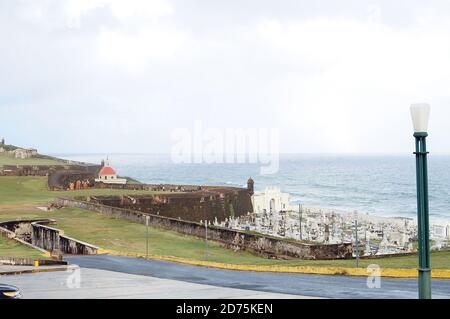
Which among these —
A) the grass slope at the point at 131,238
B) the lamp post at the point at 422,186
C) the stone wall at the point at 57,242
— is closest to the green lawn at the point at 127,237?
the grass slope at the point at 131,238

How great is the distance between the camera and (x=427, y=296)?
8.60 meters

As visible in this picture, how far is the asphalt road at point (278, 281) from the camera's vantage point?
11.8 metres

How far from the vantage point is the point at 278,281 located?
13883mm

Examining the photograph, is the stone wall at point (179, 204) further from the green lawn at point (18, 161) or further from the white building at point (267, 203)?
the white building at point (267, 203)

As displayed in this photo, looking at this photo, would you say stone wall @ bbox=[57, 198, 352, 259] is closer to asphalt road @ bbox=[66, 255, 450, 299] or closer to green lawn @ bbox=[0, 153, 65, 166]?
asphalt road @ bbox=[66, 255, 450, 299]

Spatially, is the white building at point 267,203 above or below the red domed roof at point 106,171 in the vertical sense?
below

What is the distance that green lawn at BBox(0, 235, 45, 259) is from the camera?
61.2ft

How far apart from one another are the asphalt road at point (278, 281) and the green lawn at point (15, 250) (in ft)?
4.53

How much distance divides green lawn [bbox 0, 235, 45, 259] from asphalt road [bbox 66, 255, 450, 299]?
54.4 inches

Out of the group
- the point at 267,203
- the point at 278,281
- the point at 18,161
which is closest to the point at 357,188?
the point at 267,203

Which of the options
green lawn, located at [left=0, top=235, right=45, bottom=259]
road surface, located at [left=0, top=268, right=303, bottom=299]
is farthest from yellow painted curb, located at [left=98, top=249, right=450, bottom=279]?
road surface, located at [left=0, top=268, right=303, bottom=299]

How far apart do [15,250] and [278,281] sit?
9621 millimetres
